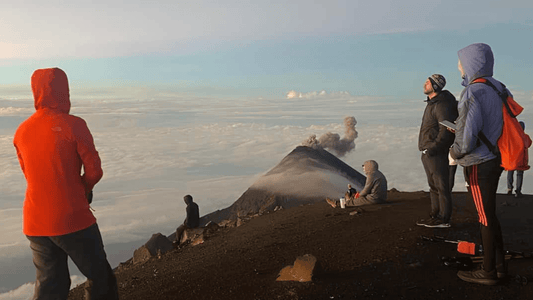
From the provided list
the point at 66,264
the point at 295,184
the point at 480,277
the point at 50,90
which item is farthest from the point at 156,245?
the point at 295,184

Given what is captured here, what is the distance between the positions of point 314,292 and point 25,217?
3.43 m

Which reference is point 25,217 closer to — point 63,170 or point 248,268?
point 63,170

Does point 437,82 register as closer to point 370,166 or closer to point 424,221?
point 424,221

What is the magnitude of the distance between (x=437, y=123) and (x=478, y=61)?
2.76 metres

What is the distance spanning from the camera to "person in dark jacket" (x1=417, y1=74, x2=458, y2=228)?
8609 millimetres

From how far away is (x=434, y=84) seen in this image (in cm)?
882

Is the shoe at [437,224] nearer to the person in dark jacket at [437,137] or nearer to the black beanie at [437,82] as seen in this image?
the person in dark jacket at [437,137]

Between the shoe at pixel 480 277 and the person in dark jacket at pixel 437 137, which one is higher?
the person in dark jacket at pixel 437 137

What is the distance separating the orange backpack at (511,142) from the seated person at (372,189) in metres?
6.11

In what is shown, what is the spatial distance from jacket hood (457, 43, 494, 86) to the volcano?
1539 centimetres

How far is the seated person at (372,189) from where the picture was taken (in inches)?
477

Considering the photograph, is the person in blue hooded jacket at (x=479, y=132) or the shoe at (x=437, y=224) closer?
the person in blue hooded jacket at (x=479, y=132)

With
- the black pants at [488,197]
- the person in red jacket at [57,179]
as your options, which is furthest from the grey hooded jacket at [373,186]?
the person in red jacket at [57,179]

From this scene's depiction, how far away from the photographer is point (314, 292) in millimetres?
6391
